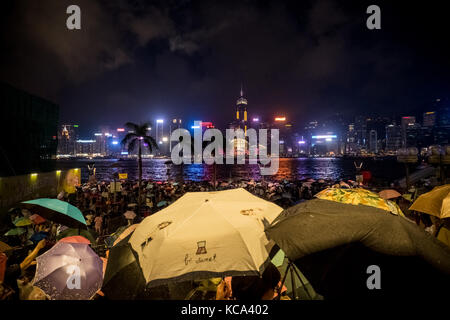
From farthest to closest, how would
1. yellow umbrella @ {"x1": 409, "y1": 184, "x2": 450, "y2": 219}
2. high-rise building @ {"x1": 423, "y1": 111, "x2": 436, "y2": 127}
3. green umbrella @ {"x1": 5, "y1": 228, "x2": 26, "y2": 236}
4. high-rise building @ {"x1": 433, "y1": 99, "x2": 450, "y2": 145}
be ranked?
high-rise building @ {"x1": 423, "y1": 111, "x2": 436, "y2": 127} → high-rise building @ {"x1": 433, "y1": 99, "x2": 450, "y2": 145} → green umbrella @ {"x1": 5, "y1": 228, "x2": 26, "y2": 236} → yellow umbrella @ {"x1": 409, "y1": 184, "x2": 450, "y2": 219}

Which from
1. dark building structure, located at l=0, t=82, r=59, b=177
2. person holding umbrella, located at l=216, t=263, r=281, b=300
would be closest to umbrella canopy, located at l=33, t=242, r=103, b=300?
person holding umbrella, located at l=216, t=263, r=281, b=300

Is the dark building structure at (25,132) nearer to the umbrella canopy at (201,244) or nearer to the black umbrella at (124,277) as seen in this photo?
the black umbrella at (124,277)

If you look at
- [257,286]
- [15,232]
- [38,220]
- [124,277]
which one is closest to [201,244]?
[124,277]

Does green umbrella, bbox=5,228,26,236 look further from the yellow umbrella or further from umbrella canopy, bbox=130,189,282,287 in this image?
the yellow umbrella

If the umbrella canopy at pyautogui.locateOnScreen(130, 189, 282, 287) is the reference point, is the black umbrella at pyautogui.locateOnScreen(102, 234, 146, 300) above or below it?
below

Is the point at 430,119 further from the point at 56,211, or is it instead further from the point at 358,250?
the point at 56,211

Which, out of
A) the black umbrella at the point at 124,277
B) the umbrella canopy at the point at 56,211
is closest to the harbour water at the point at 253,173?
the umbrella canopy at the point at 56,211

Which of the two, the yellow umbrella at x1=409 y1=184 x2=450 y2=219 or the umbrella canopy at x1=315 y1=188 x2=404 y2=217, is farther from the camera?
the yellow umbrella at x1=409 y1=184 x2=450 y2=219
